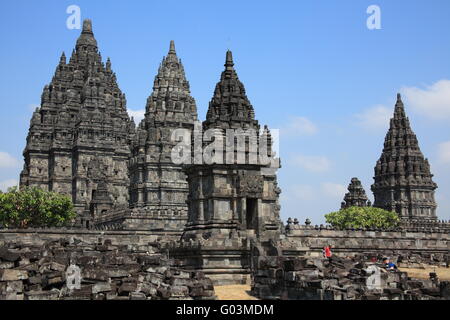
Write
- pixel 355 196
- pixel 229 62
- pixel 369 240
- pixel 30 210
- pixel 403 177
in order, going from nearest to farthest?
pixel 229 62, pixel 369 240, pixel 30 210, pixel 355 196, pixel 403 177

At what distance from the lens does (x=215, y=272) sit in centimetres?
3048

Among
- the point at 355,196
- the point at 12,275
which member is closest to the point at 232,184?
the point at 12,275

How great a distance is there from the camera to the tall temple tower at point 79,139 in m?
78.8

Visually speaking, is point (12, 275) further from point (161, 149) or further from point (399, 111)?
point (399, 111)

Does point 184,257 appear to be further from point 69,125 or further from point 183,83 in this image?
point 69,125

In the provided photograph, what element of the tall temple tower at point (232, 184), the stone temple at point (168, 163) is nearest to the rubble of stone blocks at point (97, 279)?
the tall temple tower at point (232, 184)

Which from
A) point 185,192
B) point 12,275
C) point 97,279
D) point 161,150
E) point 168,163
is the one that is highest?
point 161,150

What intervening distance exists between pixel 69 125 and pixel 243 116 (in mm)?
52631

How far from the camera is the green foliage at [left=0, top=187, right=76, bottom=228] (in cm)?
5734

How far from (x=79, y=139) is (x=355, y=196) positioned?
128 feet

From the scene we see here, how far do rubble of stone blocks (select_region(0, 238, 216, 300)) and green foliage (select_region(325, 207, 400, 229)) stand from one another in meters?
50.9

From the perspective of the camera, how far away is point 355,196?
86312 millimetres

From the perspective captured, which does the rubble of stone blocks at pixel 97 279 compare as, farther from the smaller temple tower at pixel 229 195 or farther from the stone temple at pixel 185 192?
the smaller temple tower at pixel 229 195
